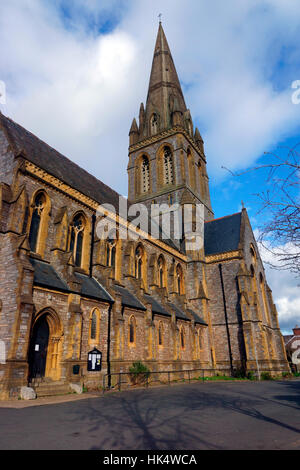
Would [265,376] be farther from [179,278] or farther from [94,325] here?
[94,325]

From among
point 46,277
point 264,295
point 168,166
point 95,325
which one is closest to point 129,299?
point 95,325

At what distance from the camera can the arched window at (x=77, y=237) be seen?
19.7m

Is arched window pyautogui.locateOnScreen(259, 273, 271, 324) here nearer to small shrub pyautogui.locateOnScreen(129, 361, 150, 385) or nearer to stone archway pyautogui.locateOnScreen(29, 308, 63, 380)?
small shrub pyautogui.locateOnScreen(129, 361, 150, 385)

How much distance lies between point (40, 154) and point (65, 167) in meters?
3.03

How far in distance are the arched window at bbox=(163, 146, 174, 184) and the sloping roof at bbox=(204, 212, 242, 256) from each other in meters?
8.48

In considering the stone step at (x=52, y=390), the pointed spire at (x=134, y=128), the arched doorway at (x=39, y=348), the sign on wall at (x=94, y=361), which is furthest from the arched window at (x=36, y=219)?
the pointed spire at (x=134, y=128)

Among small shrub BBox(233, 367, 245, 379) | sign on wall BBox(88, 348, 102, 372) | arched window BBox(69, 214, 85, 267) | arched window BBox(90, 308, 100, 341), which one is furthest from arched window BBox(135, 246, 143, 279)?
small shrub BBox(233, 367, 245, 379)

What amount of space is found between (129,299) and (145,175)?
28.2 metres

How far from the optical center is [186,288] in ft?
108

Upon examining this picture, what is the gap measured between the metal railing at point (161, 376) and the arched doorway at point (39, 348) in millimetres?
3114

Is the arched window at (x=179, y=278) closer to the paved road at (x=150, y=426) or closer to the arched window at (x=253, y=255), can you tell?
the arched window at (x=253, y=255)
